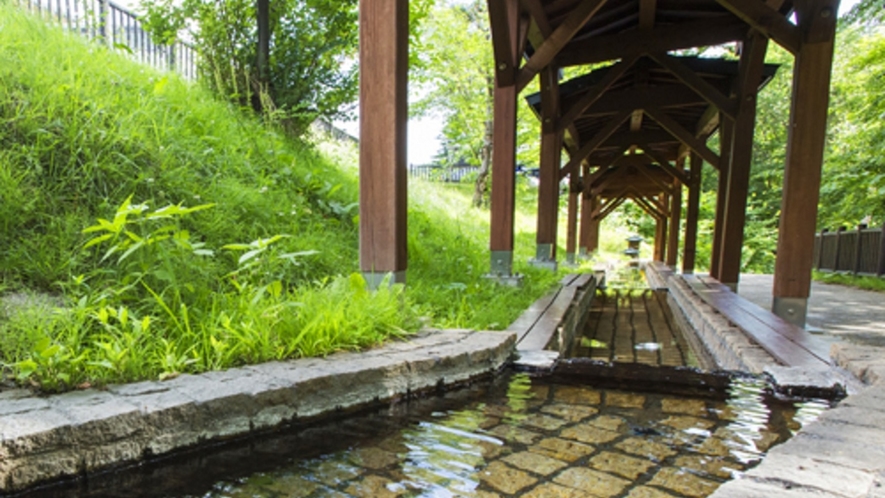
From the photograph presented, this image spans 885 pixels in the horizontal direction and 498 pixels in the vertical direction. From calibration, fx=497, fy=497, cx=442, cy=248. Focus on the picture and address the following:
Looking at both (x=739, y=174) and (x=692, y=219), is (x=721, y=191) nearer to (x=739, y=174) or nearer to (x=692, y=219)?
(x=739, y=174)

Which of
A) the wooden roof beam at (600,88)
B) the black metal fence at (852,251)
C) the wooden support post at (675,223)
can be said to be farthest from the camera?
the wooden support post at (675,223)

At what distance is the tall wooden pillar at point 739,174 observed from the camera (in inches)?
245

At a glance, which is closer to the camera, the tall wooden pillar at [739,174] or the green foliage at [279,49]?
the green foliage at [279,49]

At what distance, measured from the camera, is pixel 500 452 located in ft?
5.21

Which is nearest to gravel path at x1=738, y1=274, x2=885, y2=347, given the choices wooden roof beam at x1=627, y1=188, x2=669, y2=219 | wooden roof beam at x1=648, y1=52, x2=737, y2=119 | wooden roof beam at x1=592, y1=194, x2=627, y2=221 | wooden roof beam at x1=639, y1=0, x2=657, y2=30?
wooden roof beam at x1=648, y1=52, x2=737, y2=119

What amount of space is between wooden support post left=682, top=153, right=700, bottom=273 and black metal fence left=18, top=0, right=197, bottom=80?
8855 millimetres

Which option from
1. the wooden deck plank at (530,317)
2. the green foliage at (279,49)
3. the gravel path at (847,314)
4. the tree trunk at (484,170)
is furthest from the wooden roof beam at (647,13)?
the tree trunk at (484,170)

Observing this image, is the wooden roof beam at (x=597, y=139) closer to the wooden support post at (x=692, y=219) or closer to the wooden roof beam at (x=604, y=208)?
the wooden support post at (x=692, y=219)

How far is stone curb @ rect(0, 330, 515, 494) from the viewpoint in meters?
1.29

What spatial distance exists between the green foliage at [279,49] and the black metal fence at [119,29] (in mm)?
401

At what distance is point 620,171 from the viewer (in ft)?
46.5

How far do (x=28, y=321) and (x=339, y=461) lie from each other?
1.31 metres

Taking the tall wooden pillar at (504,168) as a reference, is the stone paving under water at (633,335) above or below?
below

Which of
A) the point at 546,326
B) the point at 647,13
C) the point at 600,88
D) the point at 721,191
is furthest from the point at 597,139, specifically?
the point at 546,326
